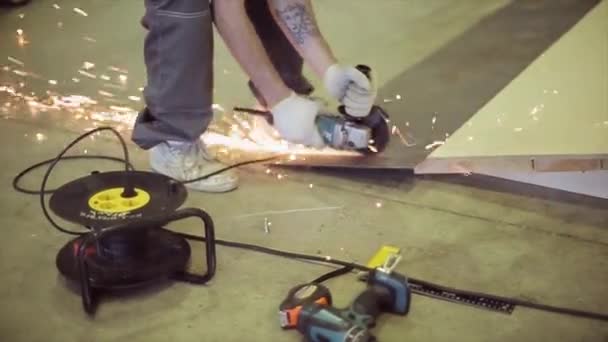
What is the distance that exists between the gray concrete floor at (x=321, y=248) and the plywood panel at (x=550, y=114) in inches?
4.0

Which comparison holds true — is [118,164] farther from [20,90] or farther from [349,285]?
[349,285]

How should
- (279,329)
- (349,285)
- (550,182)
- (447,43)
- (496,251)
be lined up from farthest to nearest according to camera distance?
(447,43)
(550,182)
(496,251)
(349,285)
(279,329)

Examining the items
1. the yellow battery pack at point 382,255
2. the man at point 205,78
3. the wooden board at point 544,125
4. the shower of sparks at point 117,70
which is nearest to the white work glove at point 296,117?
the man at point 205,78

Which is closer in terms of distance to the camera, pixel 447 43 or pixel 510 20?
pixel 447 43

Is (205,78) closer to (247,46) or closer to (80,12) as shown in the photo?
(247,46)

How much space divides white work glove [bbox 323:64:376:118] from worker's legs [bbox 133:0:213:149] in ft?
0.99

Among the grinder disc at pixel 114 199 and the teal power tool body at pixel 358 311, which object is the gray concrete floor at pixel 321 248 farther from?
the grinder disc at pixel 114 199

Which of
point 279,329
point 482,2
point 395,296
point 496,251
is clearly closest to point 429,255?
point 496,251

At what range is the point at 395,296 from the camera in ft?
5.29

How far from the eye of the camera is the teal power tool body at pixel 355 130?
7.00 feet

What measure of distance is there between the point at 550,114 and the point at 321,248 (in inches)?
30.2

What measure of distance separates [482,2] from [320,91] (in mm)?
1189

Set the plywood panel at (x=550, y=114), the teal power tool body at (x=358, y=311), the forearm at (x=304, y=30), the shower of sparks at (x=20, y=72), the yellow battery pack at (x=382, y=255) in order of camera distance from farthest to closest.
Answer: the shower of sparks at (x=20, y=72), the forearm at (x=304, y=30), the plywood panel at (x=550, y=114), the yellow battery pack at (x=382, y=255), the teal power tool body at (x=358, y=311)

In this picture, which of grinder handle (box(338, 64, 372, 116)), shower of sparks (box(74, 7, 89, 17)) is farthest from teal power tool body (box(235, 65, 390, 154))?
shower of sparks (box(74, 7, 89, 17))
